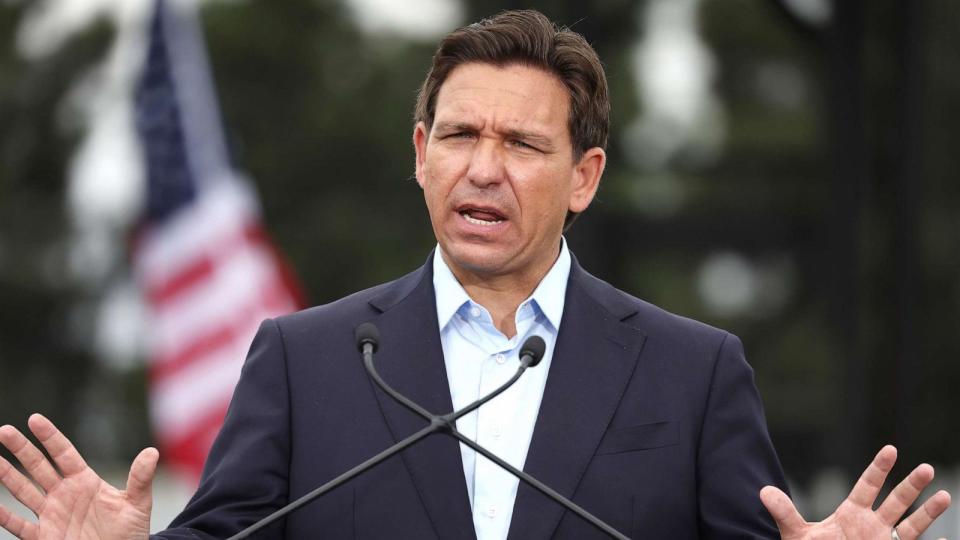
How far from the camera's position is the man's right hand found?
2.93 meters

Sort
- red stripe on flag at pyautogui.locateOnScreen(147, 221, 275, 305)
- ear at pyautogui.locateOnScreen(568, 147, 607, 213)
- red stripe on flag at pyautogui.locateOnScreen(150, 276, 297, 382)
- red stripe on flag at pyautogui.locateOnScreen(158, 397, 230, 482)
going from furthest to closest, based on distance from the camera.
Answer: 1. red stripe on flag at pyautogui.locateOnScreen(147, 221, 275, 305)
2. red stripe on flag at pyautogui.locateOnScreen(150, 276, 297, 382)
3. red stripe on flag at pyautogui.locateOnScreen(158, 397, 230, 482)
4. ear at pyautogui.locateOnScreen(568, 147, 607, 213)

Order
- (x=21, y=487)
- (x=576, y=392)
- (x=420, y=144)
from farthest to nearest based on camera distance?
(x=420, y=144) → (x=576, y=392) → (x=21, y=487)

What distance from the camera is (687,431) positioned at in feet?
10.6

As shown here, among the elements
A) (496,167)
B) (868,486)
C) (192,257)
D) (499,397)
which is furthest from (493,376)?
(192,257)

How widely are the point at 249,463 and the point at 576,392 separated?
626mm

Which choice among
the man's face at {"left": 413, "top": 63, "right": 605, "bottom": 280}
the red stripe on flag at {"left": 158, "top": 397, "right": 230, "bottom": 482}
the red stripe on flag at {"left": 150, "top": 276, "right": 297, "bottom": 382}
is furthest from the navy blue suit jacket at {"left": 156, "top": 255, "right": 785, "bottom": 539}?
the red stripe on flag at {"left": 150, "top": 276, "right": 297, "bottom": 382}

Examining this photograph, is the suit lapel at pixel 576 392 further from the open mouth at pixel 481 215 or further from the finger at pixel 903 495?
the finger at pixel 903 495

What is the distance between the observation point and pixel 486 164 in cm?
328

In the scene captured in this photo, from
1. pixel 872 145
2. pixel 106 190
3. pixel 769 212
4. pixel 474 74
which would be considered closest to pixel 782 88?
pixel 769 212

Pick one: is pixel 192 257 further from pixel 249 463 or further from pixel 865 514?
pixel 865 514

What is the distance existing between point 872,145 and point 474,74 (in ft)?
12.3

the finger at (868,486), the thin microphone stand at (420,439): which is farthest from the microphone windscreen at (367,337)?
the finger at (868,486)

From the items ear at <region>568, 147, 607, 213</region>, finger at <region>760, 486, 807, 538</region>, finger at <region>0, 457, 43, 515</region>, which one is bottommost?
finger at <region>760, 486, 807, 538</region>

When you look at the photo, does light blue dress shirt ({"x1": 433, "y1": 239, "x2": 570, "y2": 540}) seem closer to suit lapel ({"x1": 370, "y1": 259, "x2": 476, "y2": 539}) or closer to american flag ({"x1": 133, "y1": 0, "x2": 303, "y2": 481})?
suit lapel ({"x1": 370, "y1": 259, "x2": 476, "y2": 539})
